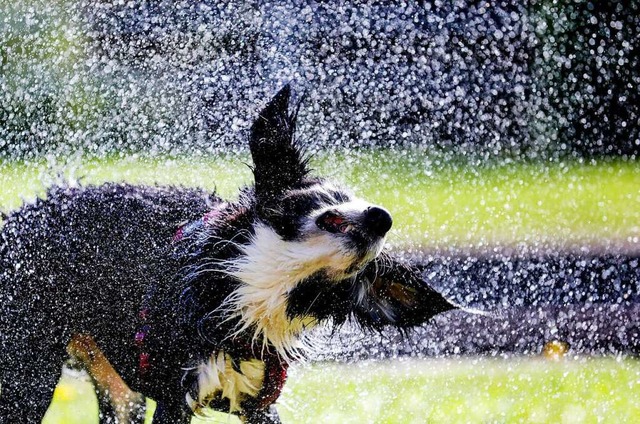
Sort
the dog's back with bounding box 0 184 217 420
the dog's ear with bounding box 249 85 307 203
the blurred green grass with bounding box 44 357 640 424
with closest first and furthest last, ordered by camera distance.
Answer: the dog's ear with bounding box 249 85 307 203, the dog's back with bounding box 0 184 217 420, the blurred green grass with bounding box 44 357 640 424

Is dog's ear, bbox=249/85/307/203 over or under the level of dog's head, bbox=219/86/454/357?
over

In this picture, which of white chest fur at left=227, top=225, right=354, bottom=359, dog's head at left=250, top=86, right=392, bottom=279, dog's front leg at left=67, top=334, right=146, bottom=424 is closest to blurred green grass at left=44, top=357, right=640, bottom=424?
dog's front leg at left=67, top=334, right=146, bottom=424

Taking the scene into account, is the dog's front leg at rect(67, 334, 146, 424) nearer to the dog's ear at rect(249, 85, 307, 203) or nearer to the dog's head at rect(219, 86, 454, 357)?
the dog's head at rect(219, 86, 454, 357)

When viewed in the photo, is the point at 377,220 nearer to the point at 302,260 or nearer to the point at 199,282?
the point at 302,260

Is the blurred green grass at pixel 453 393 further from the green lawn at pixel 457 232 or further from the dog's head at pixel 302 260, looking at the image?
the dog's head at pixel 302 260

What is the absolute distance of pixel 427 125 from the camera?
8094 millimetres

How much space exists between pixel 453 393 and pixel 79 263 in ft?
6.83

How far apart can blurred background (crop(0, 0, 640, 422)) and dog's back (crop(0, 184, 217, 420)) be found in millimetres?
1964

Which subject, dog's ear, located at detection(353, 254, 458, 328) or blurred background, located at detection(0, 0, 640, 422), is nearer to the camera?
dog's ear, located at detection(353, 254, 458, 328)

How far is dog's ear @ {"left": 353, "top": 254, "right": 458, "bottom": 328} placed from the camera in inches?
117

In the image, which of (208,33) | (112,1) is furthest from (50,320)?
(112,1)

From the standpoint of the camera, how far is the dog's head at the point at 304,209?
274cm

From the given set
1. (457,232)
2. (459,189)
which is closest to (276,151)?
(457,232)

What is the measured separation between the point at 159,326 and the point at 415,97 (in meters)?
5.64
